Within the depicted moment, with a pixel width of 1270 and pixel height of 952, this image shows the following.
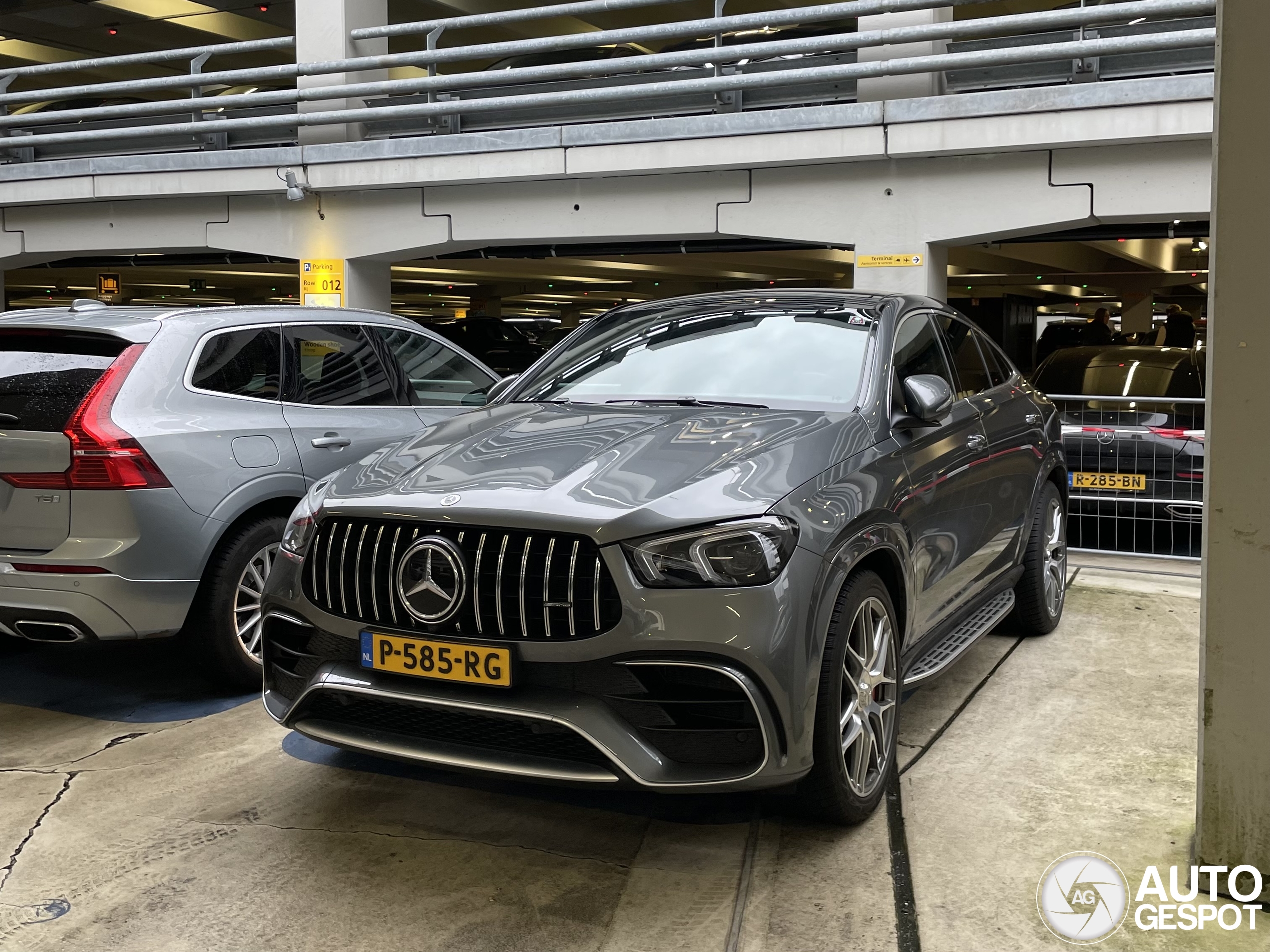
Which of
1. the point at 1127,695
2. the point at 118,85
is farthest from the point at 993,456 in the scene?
the point at 118,85

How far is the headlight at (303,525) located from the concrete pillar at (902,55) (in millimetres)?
6757

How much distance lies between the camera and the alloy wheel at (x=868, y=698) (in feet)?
11.3

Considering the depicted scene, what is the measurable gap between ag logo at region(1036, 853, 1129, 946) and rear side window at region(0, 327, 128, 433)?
146 inches

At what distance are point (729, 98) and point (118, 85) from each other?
6.04 metres

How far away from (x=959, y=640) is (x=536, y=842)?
1.94 meters

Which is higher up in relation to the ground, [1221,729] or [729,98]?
[729,98]

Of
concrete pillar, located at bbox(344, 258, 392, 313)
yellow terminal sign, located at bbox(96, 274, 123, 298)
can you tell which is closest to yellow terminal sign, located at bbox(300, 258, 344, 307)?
concrete pillar, located at bbox(344, 258, 392, 313)

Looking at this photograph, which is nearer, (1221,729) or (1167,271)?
(1221,729)

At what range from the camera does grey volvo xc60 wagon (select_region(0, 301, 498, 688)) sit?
4379 mm

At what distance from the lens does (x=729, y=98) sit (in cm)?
983

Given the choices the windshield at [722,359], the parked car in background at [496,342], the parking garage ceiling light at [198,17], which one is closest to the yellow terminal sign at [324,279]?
the parked car in background at [496,342]

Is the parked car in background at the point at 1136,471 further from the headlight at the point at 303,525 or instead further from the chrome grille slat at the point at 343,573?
the chrome grille slat at the point at 343,573

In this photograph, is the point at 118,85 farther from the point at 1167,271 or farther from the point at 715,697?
the point at 1167,271

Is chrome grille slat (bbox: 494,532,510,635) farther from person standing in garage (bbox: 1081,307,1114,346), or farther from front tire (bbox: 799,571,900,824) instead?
person standing in garage (bbox: 1081,307,1114,346)
